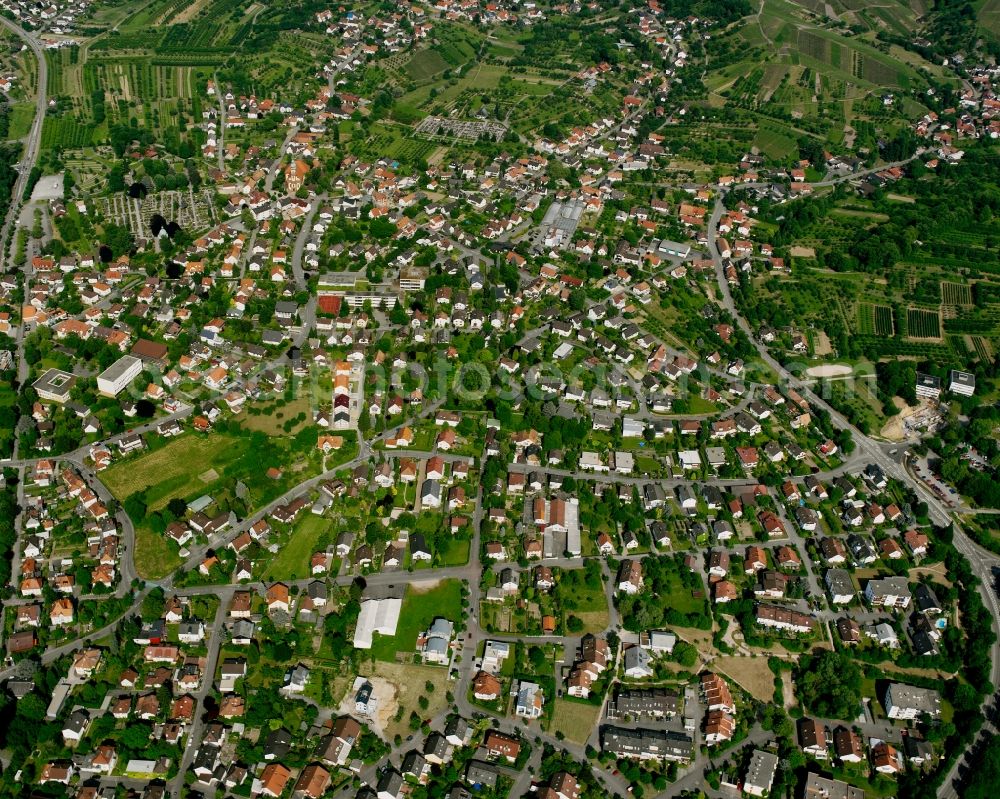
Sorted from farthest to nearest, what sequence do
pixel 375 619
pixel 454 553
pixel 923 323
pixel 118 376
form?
pixel 923 323
pixel 118 376
pixel 454 553
pixel 375 619

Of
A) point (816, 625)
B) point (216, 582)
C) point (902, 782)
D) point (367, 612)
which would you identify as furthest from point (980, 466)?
point (216, 582)

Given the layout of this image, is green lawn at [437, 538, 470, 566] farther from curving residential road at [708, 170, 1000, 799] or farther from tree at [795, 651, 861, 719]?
curving residential road at [708, 170, 1000, 799]

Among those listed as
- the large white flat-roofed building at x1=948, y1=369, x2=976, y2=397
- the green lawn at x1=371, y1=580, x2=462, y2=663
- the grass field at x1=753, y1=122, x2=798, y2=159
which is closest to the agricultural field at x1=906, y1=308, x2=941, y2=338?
the large white flat-roofed building at x1=948, y1=369, x2=976, y2=397

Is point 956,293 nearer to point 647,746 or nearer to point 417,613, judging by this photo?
point 647,746

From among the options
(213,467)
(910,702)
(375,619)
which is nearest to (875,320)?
(910,702)

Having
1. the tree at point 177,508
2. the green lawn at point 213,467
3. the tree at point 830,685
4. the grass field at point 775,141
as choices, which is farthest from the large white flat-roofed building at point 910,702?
the grass field at point 775,141

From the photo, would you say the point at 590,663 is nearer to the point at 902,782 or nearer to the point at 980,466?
the point at 902,782
